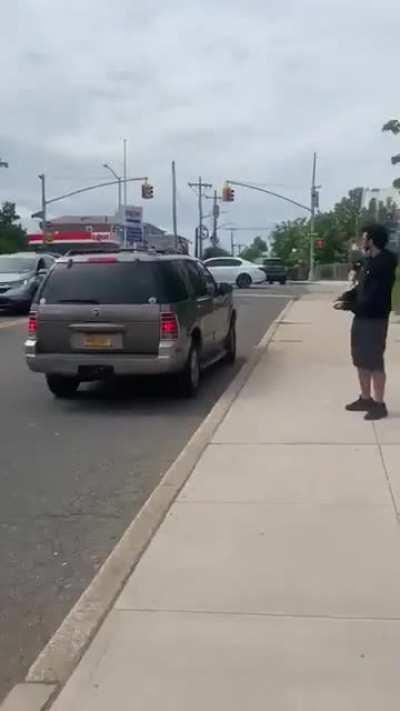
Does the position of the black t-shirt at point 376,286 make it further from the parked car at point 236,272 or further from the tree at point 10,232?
the tree at point 10,232

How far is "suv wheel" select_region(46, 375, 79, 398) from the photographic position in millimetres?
11500

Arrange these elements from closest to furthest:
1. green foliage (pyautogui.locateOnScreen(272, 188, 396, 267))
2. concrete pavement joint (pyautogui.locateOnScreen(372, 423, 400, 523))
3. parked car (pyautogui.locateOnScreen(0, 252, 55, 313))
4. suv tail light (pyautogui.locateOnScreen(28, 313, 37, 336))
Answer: concrete pavement joint (pyautogui.locateOnScreen(372, 423, 400, 523)) → suv tail light (pyautogui.locateOnScreen(28, 313, 37, 336)) → parked car (pyautogui.locateOnScreen(0, 252, 55, 313)) → green foliage (pyautogui.locateOnScreen(272, 188, 396, 267))

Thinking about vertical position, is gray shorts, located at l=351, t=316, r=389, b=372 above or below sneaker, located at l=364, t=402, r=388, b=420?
above

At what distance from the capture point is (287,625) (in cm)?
450

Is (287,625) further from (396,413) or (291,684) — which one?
(396,413)

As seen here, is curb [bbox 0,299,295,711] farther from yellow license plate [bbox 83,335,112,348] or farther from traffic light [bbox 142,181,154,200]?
traffic light [bbox 142,181,154,200]

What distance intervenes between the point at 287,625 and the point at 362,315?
4966 mm

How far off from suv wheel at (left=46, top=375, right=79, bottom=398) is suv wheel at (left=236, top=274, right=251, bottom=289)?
110 feet

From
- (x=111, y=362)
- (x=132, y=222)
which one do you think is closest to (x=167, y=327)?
(x=111, y=362)

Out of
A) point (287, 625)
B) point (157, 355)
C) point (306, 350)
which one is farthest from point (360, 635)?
point (306, 350)

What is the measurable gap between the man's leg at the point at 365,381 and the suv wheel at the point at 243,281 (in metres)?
35.6

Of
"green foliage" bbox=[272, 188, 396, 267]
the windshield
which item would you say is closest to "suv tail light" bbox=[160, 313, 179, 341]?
the windshield

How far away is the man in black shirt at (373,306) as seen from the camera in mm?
8883

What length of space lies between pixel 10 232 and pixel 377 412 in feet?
209
